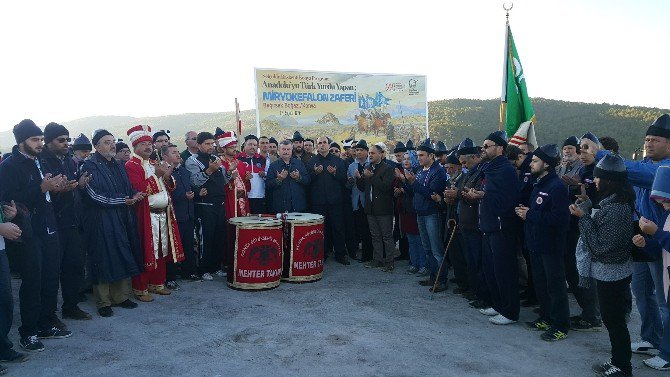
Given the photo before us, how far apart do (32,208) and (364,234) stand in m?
5.74

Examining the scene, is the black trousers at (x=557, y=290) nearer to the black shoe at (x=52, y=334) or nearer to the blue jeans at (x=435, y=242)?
the blue jeans at (x=435, y=242)

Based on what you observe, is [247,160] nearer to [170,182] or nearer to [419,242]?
[170,182]

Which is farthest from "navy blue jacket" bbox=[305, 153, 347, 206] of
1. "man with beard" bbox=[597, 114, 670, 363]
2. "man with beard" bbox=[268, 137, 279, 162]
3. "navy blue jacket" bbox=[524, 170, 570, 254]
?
"man with beard" bbox=[597, 114, 670, 363]

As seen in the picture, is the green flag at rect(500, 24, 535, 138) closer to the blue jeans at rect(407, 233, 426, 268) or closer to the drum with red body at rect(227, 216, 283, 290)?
the blue jeans at rect(407, 233, 426, 268)

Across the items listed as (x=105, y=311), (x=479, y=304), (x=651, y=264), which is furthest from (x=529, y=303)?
(x=105, y=311)

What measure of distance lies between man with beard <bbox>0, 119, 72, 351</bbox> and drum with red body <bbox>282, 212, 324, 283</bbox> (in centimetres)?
336

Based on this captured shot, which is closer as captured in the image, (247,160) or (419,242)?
(419,242)

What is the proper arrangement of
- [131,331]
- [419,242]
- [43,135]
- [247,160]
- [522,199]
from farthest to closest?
[247,160]
[419,242]
[522,199]
[131,331]
[43,135]

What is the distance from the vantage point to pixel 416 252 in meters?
8.27

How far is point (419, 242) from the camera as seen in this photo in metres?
8.27

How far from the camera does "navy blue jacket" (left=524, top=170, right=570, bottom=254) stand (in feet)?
16.6

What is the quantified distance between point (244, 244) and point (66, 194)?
2441mm

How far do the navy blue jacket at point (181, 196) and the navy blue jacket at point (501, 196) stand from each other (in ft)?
14.5

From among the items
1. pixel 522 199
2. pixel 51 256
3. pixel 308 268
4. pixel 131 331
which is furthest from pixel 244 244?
pixel 522 199
